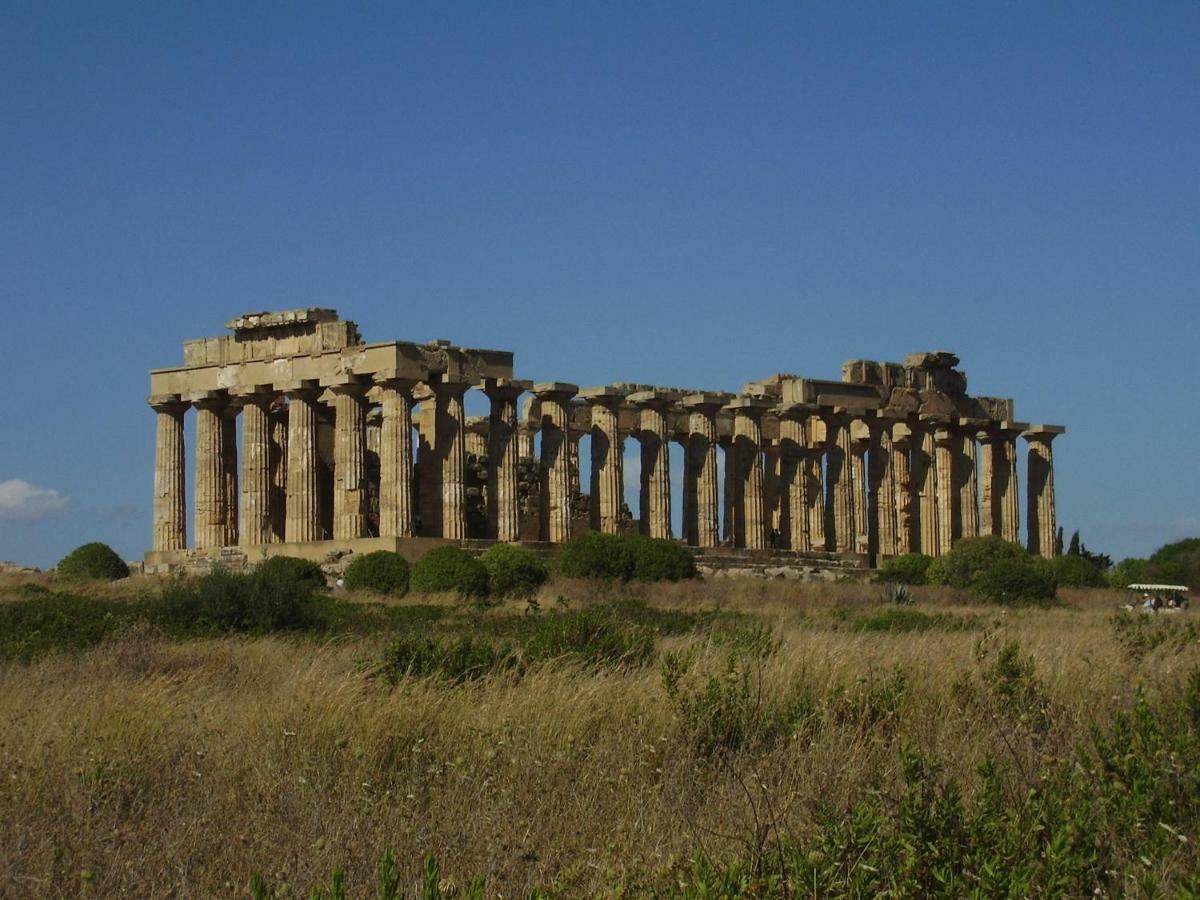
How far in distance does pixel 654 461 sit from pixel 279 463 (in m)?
9.71

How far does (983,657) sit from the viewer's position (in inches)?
604

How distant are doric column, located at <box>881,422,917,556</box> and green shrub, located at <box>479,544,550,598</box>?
692 inches

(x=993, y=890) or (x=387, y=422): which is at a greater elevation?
(x=387, y=422)

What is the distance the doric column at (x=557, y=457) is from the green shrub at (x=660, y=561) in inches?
178

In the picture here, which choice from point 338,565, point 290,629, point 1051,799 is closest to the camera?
point 1051,799

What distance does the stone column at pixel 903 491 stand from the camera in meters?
56.2

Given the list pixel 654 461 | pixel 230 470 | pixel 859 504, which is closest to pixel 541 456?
pixel 654 461

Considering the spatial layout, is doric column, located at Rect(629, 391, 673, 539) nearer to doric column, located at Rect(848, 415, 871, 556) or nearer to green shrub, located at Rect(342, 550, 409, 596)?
doric column, located at Rect(848, 415, 871, 556)

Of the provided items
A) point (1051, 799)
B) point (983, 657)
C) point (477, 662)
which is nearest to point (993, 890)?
point (1051, 799)

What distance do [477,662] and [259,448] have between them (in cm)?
3033

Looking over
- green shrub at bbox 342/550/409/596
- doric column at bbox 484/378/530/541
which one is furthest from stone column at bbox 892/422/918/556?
green shrub at bbox 342/550/409/596

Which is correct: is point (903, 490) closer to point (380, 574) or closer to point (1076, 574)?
point (1076, 574)

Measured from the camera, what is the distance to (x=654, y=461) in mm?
51125

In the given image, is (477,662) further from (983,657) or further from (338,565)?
(338,565)
